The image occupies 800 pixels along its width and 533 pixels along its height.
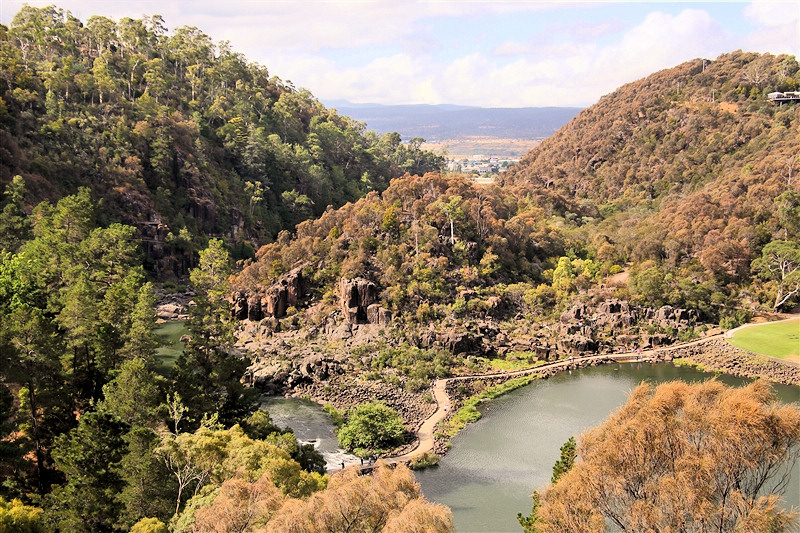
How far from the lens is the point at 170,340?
49156 millimetres

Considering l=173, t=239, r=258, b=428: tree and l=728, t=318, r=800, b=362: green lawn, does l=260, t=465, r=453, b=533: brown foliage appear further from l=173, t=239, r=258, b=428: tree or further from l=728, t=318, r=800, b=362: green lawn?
l=728, t=318, r=800, b=362: green lawn

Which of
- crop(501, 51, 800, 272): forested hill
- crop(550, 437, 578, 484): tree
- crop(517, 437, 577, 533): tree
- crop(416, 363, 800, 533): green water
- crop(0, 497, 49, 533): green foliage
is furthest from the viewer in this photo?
crop(501, 51, 800, 272): forested hill

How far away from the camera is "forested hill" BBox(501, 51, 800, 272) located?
58500mm

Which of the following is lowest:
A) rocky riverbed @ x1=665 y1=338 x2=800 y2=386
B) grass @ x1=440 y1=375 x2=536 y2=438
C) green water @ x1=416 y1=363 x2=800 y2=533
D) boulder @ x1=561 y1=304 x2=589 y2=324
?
green water @ x1=416 y1=363 x2=800 y2=533

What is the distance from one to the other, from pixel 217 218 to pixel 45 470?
5616 centimetres

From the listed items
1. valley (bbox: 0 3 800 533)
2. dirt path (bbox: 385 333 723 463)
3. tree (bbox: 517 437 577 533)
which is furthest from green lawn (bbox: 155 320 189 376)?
tree (bbox: 517 437 577 533)

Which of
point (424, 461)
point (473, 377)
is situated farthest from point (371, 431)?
point (473, 377)

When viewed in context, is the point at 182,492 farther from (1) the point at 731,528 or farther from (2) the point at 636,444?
(1) the point at 731,528

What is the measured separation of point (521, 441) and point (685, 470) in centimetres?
1754

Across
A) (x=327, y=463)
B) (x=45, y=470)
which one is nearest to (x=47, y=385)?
(x=45, y=470)

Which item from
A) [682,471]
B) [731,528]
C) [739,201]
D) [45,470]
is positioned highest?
[739,201]

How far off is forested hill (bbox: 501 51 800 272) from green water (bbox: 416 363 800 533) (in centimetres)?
1957

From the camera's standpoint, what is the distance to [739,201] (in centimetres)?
6172

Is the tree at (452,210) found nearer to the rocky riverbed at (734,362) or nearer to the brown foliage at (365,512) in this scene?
the rocky riverbed at (734,362)
